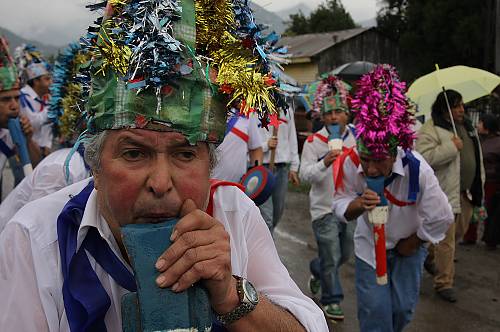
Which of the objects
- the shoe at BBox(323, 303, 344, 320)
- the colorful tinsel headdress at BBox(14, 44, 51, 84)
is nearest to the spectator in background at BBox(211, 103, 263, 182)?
the shoe at BBox(323, 303, 344, 320)

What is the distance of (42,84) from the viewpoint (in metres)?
7.82

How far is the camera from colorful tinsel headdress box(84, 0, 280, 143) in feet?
5.48

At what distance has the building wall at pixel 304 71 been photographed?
1266 inches

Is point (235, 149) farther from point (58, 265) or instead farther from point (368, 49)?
point (368, 49)

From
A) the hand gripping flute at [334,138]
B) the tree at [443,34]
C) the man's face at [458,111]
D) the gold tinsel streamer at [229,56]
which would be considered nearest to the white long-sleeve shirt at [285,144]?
the hand gripping flute at [334,138]

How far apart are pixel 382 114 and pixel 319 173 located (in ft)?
6.20

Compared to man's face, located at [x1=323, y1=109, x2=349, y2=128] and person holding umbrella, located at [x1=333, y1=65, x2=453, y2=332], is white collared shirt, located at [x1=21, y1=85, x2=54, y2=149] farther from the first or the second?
person holding umbrella, located at [x1=333, y1=65, x2=453, y2=332]

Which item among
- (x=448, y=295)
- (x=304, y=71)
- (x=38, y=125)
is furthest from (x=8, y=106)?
(x=304, y=71)

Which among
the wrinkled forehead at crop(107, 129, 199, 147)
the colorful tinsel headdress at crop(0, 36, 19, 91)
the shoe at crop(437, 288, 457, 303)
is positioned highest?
the colorful tinsel headdress at crop(0, 36, 19, 91)

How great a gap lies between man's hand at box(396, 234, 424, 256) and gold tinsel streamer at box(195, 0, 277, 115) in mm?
2706

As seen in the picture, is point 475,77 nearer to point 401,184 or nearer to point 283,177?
point 283,177

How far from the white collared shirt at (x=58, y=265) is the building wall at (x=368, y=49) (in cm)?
3284

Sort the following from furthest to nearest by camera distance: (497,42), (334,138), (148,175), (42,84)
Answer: (497,42)
(42,84)
(334,138)
(148,175)

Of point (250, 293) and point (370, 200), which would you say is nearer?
point (250, 293)
